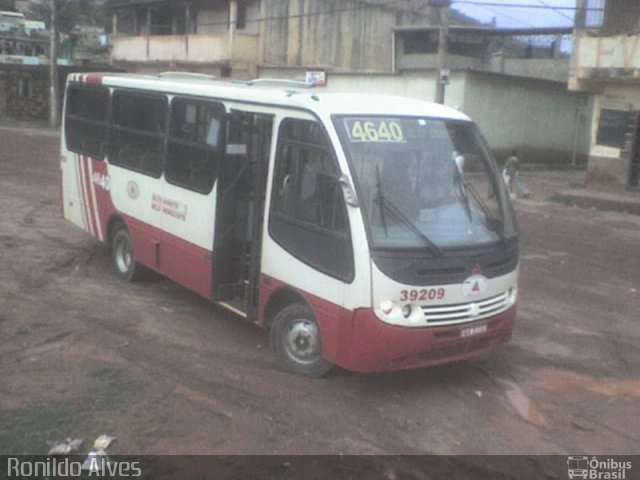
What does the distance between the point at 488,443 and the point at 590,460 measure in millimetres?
708

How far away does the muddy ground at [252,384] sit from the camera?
5.29 metres

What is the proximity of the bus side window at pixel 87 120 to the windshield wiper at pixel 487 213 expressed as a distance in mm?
5281

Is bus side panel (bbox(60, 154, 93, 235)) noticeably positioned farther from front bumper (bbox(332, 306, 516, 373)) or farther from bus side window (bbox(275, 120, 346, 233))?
front bumper (bbox(332, 306, 516, 373))

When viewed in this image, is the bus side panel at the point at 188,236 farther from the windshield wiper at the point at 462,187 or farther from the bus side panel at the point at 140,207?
the windshield wiper at the point at 462,187

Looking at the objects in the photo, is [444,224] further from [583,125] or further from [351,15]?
[351,15]

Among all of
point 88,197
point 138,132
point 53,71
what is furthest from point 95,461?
point 53,71

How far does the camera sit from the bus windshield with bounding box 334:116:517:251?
19.2ft

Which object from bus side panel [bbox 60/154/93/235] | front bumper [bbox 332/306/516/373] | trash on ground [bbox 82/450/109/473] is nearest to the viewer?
trash on ground [bbox 82/450/109/473]

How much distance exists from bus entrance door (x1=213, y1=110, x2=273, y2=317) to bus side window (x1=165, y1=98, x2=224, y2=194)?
199 mm

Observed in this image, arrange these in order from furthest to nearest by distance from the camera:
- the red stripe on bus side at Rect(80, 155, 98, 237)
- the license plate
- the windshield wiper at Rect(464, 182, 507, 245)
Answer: the red stripe on bus side at Rect(80, 155, 98, 237)
the windshield wiper at Rect(464, 182, 507, 245)
the license plate

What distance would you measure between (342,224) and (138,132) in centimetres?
404

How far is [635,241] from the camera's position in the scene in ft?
47.9

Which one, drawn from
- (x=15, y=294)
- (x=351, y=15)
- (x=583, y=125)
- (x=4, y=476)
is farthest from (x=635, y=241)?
(x=351, y=15)

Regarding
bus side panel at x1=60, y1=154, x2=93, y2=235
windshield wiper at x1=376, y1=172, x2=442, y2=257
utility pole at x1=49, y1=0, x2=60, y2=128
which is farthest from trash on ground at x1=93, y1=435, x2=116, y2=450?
utility pole at x1=49, y1=0, x2=60, y2=128
